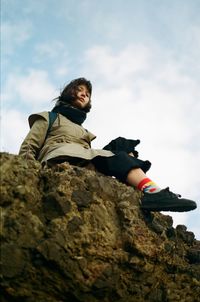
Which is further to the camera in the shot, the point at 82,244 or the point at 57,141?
the point at 57,141

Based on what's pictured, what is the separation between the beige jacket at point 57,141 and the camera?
4.45 m

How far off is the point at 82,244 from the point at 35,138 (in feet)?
6.10

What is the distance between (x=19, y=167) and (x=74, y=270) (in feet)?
3.59

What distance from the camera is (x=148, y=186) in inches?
167

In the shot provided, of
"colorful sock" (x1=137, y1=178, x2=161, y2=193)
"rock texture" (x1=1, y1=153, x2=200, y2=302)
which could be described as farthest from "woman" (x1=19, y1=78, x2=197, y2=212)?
"rock texture" (x1=1, y1=153, x2=200, y2=302)

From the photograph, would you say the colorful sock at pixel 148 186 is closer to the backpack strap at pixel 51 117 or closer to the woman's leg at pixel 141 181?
the woman's leg at pixel 141 181

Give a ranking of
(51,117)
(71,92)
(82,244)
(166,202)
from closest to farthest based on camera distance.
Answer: (82,244) → (166,202) → (51,117) → (71,92)

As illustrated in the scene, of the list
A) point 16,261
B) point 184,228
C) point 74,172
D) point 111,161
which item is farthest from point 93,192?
point 184,228

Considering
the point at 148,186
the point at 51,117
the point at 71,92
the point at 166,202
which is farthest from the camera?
the point at 71,92

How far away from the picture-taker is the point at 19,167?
3.61 meters

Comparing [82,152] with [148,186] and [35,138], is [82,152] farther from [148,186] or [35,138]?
[148,186]

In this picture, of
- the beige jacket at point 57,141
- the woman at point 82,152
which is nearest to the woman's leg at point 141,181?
the woman at point 82,152

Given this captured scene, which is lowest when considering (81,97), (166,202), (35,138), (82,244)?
(82,244)

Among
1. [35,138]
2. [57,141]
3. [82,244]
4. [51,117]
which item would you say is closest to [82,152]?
[57,141]
